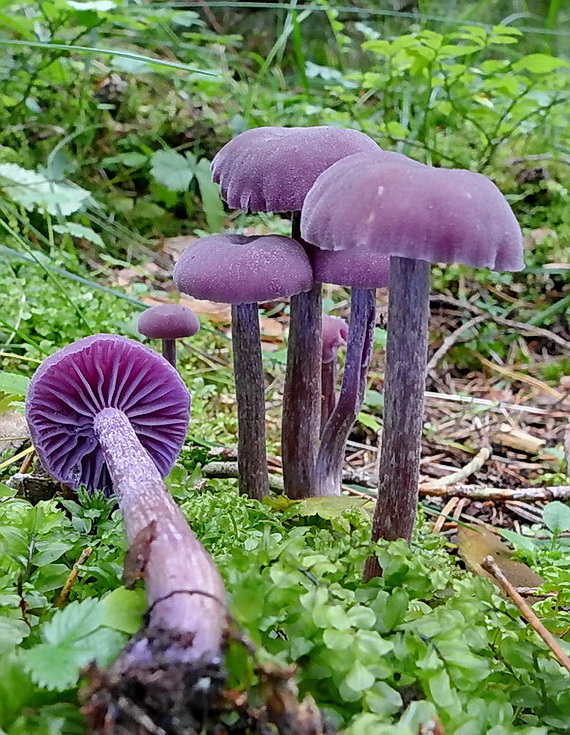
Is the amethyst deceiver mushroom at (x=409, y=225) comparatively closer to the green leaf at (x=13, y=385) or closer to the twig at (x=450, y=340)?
the green leaf at (x=13, y=385)

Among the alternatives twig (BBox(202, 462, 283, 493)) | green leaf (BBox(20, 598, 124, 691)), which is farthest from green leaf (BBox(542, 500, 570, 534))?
green leaf (BBox(20, 598, 124, 691))

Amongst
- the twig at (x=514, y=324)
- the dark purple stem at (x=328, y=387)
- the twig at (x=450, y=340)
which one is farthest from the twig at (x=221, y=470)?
the twig at (x=514, y=324)

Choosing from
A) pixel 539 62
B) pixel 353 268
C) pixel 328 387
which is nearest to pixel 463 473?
pixel 328 387

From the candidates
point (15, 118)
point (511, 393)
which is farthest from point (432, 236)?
point (15, 118)

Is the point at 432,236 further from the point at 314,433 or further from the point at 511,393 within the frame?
the point at 511,393

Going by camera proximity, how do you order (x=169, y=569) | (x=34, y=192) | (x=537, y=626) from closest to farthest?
(x=169, y=569) < (x=537, y=626) < (x=34, y=192)

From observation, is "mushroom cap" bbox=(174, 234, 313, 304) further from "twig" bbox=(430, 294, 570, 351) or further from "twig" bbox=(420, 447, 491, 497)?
"twig" bbox=(430, 294, 570, 351)

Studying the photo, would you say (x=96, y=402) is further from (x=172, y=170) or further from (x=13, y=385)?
(x=172, y=170)

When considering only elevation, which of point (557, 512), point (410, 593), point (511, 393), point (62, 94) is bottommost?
point (511, 393)
